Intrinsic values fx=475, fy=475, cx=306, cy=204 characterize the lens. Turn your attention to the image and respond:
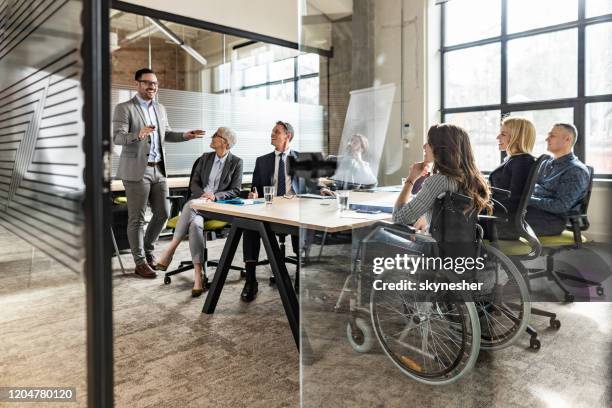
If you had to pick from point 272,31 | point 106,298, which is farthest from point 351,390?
point 272,31

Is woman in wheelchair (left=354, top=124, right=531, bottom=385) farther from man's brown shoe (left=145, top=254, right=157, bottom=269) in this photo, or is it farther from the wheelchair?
man's brown shoe (left=145, top=254, right=157, bottom=269)

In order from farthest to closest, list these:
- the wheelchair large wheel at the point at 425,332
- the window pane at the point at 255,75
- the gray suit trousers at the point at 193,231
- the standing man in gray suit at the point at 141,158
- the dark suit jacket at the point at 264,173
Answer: the window pane at the point at 255,75
the standing man in gray suit at the point at 141,158
the dark suit jacket at the point at 264,173
the gray suit trousers at the point at 193,231
the wheelchair large wheel at the point at 425,332

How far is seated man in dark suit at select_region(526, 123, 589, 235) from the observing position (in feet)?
4.48

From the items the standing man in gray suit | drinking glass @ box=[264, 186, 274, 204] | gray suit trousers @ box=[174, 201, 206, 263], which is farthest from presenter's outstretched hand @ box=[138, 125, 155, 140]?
drinking glass @ box=[264, 186, 274, 204]

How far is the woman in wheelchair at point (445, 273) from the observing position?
1470 mm

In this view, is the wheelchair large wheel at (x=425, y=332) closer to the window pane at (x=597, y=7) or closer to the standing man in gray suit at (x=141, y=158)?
the window pane at (x=597, y=7)

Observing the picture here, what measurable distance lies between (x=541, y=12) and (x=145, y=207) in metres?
3.64

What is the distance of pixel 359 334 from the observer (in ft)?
5.30

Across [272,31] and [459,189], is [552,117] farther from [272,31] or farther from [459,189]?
[272,31]

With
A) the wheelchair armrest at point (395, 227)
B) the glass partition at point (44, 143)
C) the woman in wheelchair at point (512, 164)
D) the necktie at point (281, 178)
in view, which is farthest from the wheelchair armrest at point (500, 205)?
the necktie at point (281, 178)

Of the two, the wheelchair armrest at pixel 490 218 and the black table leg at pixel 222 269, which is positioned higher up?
the wheelchair armrest at pixel 490 218

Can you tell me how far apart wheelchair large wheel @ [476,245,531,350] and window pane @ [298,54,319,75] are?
78 cm

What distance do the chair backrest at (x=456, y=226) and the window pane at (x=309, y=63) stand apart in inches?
23.0

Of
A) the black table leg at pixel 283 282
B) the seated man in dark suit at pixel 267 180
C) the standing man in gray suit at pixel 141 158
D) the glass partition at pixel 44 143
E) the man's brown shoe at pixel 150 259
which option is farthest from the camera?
the man's brown shoe at pixel 150 259
